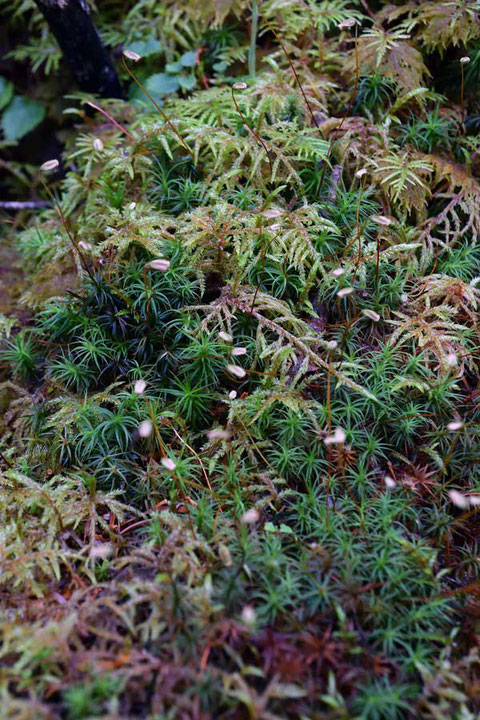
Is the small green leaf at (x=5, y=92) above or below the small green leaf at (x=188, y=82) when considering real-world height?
above

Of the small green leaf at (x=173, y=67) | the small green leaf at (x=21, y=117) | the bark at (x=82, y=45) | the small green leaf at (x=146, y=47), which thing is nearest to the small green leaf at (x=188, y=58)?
the small green leaf at (x=173, y=67)

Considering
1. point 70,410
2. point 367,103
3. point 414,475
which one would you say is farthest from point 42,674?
A: point 367,103

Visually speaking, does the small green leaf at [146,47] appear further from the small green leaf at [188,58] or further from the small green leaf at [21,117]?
the small green leaf at [21,117]

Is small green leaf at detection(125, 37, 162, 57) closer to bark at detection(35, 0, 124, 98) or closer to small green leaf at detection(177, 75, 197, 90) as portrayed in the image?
bark at detection(35, 0, 124, 98)

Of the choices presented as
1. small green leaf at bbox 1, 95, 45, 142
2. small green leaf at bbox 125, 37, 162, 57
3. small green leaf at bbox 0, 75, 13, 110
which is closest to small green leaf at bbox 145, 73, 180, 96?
small green leaf at bbox 125, 37, 162, 57

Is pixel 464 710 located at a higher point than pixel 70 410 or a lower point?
lower

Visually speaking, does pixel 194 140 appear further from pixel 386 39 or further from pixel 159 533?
pixel 159 533

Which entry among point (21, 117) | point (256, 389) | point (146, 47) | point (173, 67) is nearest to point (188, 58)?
point (173, 67)
